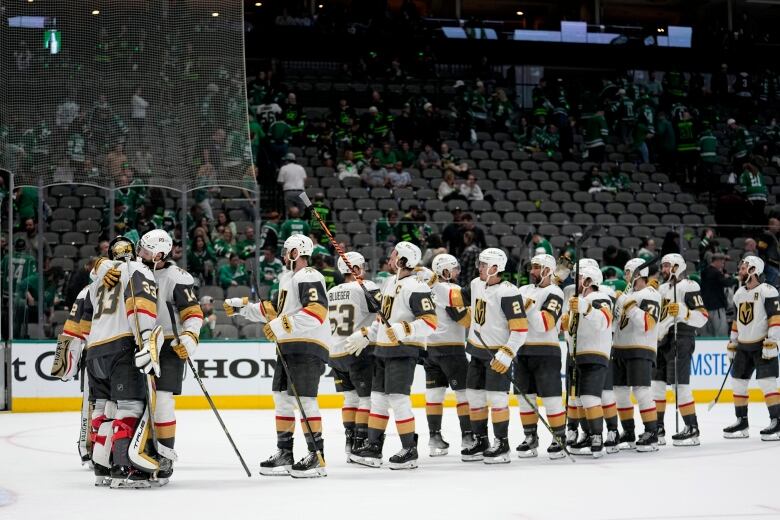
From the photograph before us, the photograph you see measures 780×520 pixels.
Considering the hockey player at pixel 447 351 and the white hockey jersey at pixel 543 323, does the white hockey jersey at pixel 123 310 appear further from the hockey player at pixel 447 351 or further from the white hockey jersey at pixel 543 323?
the white hockey jersey at pixel 543 323

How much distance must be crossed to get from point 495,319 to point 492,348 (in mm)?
242

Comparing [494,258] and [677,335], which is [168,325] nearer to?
[494,258]

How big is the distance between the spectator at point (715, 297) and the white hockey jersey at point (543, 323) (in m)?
6.45

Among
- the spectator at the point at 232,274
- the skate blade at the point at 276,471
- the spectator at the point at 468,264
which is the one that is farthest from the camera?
the spectator at the point at 232,274

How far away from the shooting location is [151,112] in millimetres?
12664

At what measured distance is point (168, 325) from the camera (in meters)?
8.03

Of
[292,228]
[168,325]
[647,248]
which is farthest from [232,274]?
[168,325]

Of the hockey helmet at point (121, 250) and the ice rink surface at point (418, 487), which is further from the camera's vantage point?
the hockey helmet at point (121, 250)

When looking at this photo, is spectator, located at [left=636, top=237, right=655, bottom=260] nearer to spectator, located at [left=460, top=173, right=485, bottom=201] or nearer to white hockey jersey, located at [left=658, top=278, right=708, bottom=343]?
spectator, located at [left=460, top=173, right=485, bottom=201]

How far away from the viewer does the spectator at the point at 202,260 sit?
14500 mm

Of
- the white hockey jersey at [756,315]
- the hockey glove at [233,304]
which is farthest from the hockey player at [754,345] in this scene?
the hockey glove at [233,304]

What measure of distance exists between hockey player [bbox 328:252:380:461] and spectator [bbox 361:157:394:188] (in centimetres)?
864

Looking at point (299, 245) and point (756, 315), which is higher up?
point (299, 245)

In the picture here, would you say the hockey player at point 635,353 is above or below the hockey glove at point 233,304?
below
